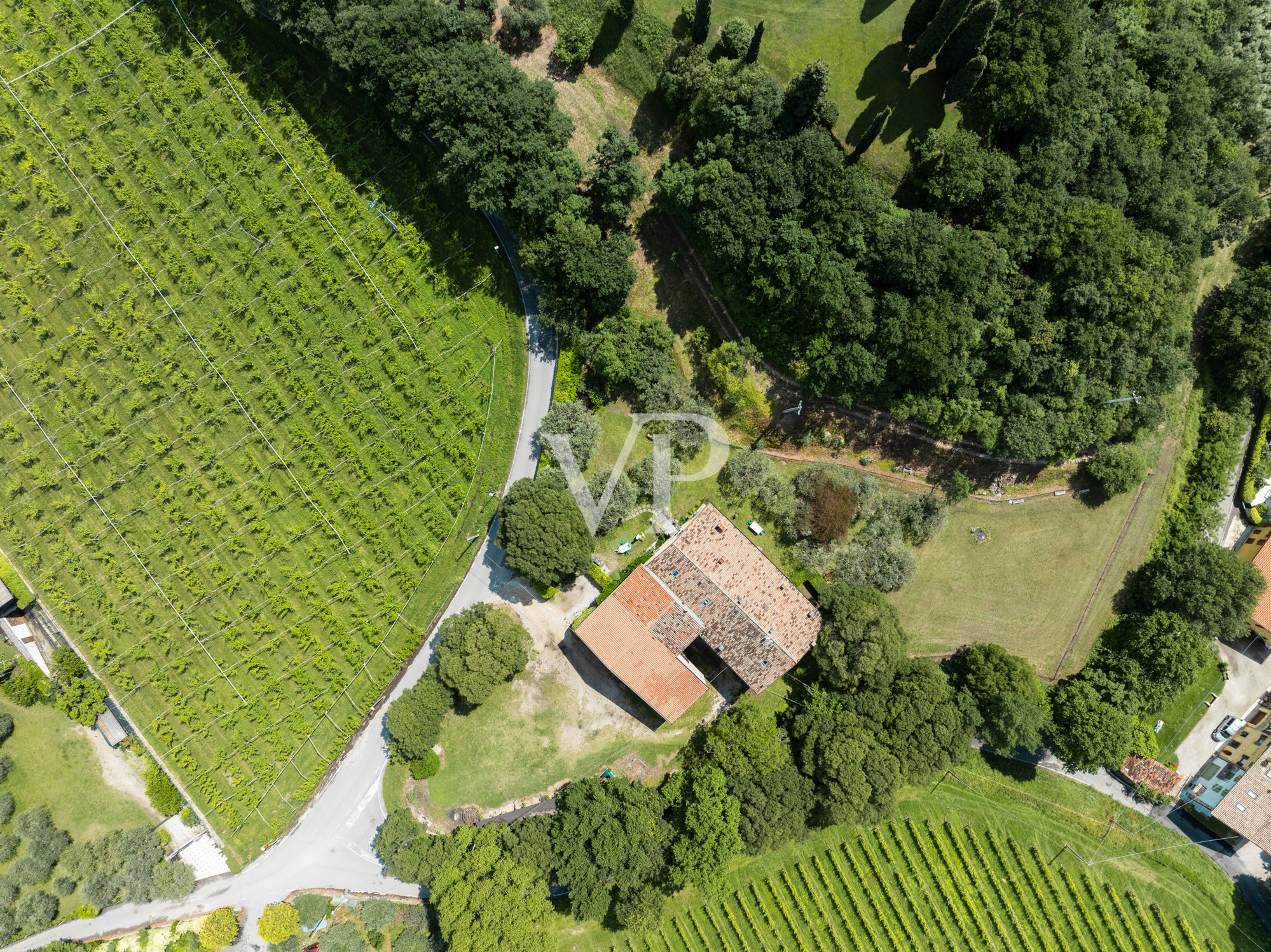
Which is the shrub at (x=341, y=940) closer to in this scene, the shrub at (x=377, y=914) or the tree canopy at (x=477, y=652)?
the shrub at (x=377, y=914)

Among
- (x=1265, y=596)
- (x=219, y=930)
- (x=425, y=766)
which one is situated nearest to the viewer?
(x=219, y=930)

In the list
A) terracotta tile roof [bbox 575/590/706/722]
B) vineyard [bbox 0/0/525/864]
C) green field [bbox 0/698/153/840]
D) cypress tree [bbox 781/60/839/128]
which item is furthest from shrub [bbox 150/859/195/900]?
cypress tree [bbox 781/60/839/128]

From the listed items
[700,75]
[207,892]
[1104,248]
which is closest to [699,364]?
[700,75]

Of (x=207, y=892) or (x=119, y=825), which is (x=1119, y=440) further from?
(x=119, y=825)

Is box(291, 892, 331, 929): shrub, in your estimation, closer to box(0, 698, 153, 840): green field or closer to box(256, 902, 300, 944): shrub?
box(256, 902, 300, 944): shrub

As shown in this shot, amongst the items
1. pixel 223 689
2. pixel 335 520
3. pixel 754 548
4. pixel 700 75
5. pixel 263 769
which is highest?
pixel 700 75

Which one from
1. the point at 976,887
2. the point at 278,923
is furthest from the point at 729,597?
the point at 278,923

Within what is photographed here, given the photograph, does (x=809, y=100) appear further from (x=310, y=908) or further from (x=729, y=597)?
(x=310, y=908)
